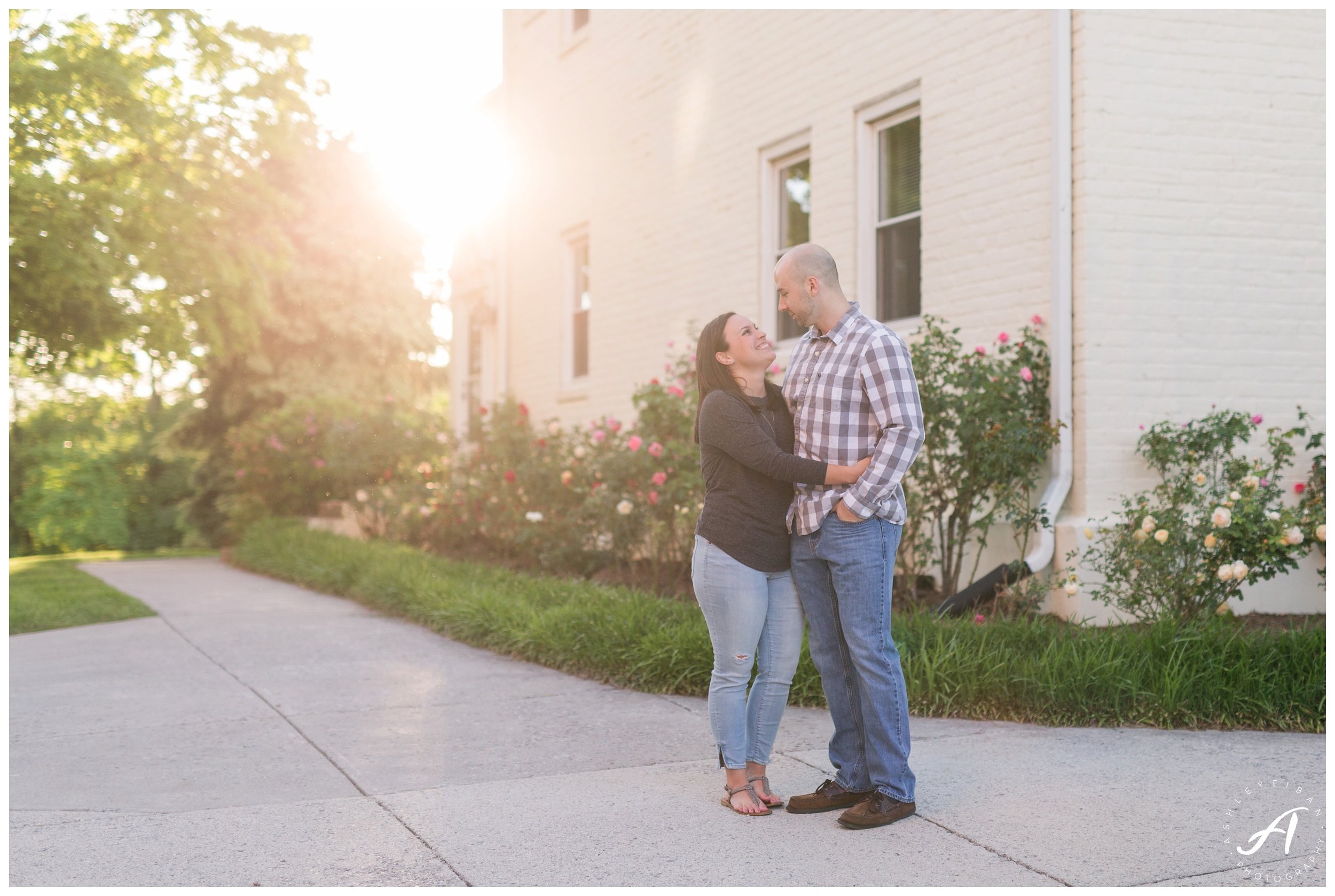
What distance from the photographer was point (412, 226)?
2372cm

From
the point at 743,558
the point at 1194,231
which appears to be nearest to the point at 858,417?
the point at 743,558

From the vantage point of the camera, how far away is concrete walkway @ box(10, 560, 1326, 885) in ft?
11.3

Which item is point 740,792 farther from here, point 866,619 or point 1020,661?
point 1020,661

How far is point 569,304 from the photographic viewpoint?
1330 centimetres

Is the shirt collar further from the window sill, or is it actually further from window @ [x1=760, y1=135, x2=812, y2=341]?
the window sill

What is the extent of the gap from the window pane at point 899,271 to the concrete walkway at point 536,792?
3.85 meters

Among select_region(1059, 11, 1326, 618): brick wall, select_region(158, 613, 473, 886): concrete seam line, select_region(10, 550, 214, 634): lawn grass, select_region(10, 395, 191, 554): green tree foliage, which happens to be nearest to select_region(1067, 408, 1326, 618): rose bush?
select_region(1059, 11, 1326, 618): brick wall

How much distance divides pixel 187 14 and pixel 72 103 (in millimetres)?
1770

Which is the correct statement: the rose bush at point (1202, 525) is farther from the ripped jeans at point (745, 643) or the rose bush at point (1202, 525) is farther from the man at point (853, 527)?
the ripped jeans at point (745, 643)

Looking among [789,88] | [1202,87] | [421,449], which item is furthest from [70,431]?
[1202,87]

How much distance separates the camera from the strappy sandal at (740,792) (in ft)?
13.0

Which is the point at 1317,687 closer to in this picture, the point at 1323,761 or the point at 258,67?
the point at 1323,761

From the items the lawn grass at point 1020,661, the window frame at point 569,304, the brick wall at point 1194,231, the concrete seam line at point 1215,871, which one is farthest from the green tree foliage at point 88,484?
the concrete seam line at point 1215,871

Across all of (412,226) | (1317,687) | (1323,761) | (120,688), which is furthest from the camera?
(412,226)
